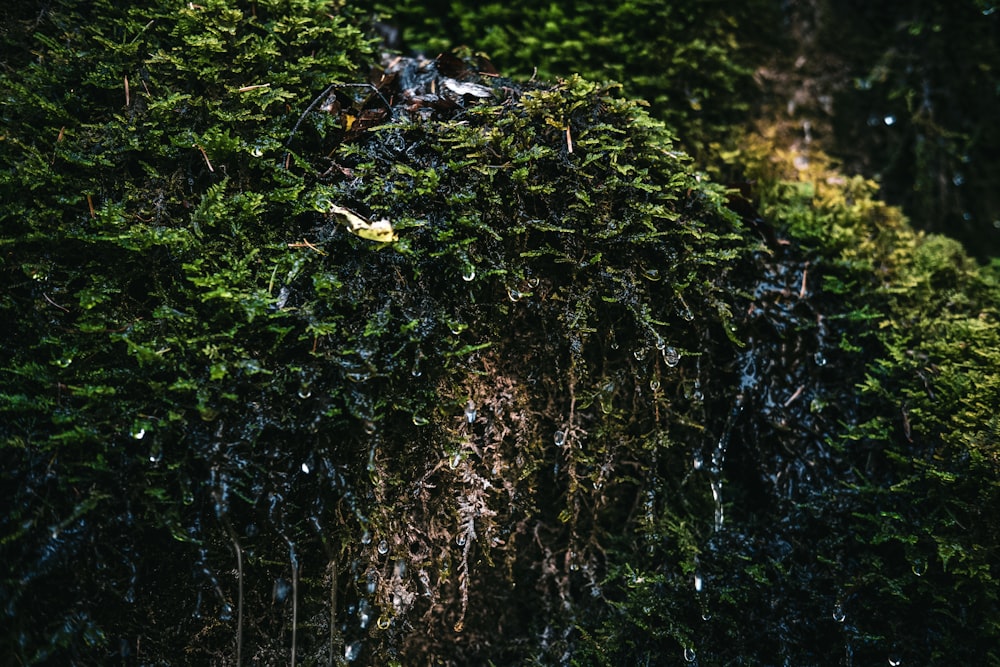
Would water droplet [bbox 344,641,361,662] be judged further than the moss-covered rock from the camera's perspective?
Yes

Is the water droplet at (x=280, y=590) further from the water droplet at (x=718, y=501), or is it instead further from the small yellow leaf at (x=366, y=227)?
the water droplet at (x=718, y=501)

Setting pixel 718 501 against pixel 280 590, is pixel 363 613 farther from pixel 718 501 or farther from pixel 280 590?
pixel 718 501

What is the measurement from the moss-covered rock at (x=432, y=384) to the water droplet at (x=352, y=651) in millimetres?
21

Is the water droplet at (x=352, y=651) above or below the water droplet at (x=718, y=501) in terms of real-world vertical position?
below

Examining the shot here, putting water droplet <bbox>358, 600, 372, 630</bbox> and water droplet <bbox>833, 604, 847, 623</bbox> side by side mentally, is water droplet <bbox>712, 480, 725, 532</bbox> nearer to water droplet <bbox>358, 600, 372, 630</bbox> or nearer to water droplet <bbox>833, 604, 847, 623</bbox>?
water droplet <bbox>833, 604, 847, 623</bbox>

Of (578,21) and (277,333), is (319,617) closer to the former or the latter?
(277,333)

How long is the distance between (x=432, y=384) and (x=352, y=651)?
88 centimetres

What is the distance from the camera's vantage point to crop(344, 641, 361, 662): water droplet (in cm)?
181

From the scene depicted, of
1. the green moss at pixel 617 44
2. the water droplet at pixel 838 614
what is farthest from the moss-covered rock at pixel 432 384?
the green moss at pixel 617 44

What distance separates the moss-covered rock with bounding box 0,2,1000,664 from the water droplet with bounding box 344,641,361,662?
21mm

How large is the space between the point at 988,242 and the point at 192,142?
401 cm

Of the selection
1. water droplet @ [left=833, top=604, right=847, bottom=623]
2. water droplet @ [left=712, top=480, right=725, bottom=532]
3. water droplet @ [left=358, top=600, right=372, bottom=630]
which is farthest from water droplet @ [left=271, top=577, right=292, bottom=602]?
water droplet @ [left=833, top=604, right=847, bottom=623]

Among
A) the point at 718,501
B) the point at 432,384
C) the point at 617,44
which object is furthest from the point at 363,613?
the point at 617,44

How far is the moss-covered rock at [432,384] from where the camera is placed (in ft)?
5.34
